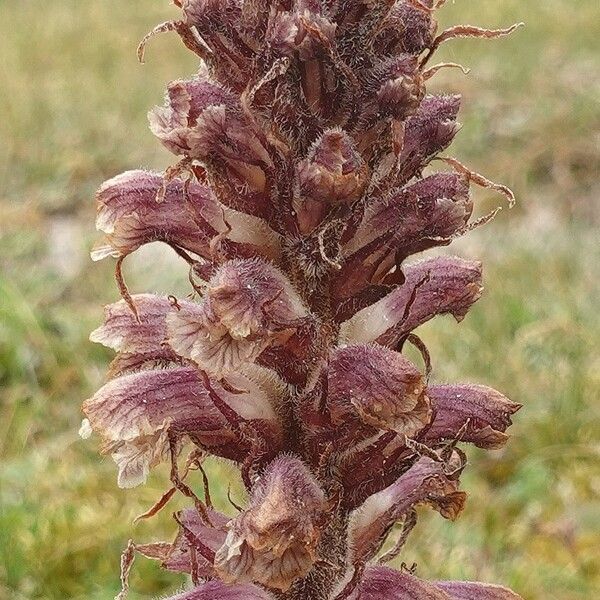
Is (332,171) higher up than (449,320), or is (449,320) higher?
(332,171)

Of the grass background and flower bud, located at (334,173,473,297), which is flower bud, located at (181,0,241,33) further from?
the grass background

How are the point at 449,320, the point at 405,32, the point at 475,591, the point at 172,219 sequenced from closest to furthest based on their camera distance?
the point at 405,32, the point at 172,219, the point at 475,591, the point at 449,320

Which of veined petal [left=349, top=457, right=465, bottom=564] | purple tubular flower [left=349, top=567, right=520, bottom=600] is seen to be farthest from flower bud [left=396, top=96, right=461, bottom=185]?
→ purple tubular flower [left=349, top=567, right=520, bottom=600]

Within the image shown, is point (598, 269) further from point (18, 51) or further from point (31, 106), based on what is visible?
point (18, 51)

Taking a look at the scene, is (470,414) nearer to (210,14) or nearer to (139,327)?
(139,327)

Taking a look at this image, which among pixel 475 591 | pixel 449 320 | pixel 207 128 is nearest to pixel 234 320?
pixel 207 128

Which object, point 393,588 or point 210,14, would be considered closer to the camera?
point 210,14
